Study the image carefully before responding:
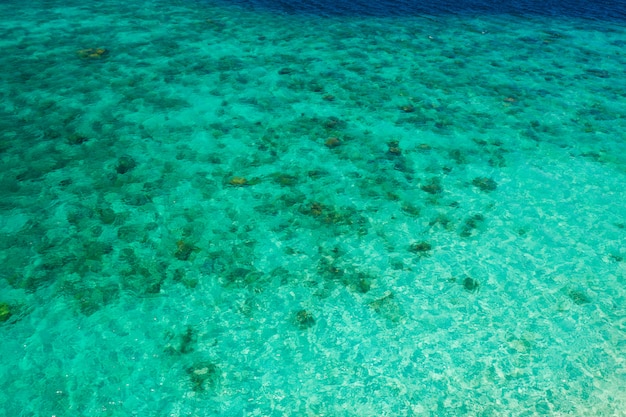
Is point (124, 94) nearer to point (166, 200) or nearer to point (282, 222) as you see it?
point (166, 200)

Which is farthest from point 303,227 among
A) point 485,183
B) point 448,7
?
point 448,7

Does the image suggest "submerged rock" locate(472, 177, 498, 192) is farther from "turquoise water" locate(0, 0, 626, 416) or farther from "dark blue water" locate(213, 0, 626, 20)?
"dark blue water" locate(213, 0, 626, 20)

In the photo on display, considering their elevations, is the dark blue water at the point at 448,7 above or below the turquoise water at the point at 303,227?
above

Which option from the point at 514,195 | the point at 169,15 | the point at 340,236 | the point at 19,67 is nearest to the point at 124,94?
the point at 19,67

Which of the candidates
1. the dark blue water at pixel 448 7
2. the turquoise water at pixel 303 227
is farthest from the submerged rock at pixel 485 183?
the dark blue water at pixel 448 7

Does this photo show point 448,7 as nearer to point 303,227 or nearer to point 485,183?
point 485,183

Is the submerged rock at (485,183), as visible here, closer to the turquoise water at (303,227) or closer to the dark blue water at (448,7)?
the turquoise water at (303,227)

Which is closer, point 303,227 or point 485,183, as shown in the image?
point 303,227

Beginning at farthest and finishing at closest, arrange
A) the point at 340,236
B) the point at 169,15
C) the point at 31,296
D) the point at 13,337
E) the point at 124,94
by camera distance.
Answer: the point at 169,15, the point at 124,94, the point at 340,236, the point at 31,296, the point at 13,337
